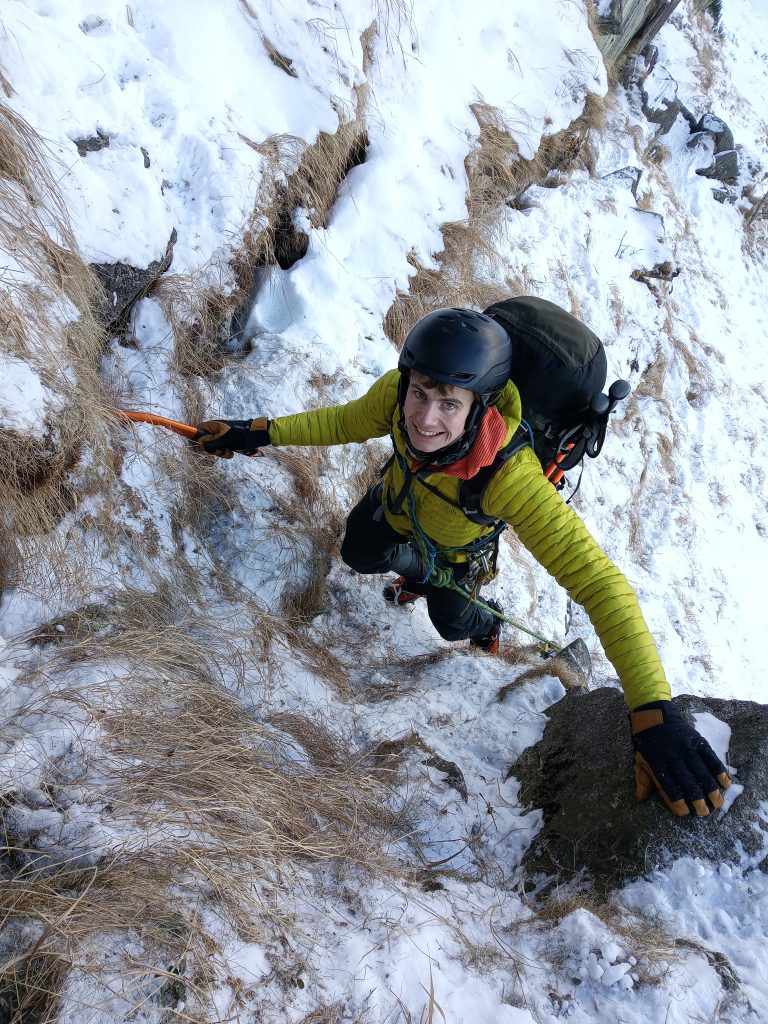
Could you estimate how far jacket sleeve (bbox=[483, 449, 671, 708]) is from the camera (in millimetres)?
2584

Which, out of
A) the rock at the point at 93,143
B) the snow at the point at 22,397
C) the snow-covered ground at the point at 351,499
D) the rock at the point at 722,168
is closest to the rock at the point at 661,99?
the snow-covered ground at the point at 351,499

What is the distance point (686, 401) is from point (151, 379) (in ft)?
23.9

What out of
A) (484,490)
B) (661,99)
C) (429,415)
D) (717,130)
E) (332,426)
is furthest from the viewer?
(717,130)

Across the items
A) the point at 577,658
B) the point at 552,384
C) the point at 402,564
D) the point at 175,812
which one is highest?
the point at 552,384

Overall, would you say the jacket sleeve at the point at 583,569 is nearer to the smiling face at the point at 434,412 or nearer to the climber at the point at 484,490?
the climber at the point at 484,490

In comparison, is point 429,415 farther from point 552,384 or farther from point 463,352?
point 552,384

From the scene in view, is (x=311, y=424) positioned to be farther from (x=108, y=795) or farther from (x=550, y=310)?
(x=108, y=795)

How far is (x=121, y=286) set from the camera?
3.90 meters

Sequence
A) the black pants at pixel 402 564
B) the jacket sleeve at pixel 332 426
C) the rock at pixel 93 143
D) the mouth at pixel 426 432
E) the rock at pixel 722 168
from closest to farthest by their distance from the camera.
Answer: the mouth at pixel 426 432 → the jacket sleeve at pixel 332 426 → the rock at pixel 93 143 → the black pants at pixel 402 564 → the rock at pixel 722 168

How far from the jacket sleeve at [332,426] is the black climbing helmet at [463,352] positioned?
66 centimetres

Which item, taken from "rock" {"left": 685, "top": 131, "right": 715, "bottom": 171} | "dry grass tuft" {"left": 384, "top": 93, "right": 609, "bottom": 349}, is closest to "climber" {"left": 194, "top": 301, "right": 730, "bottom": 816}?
"dry grass tuft" {"left": 384, "top": 93, "right": 609, "bottom": 349}

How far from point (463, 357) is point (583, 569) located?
3.49 ft

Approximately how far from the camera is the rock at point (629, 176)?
8.49 meters

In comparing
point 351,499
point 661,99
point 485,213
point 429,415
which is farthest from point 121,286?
point 661,99
